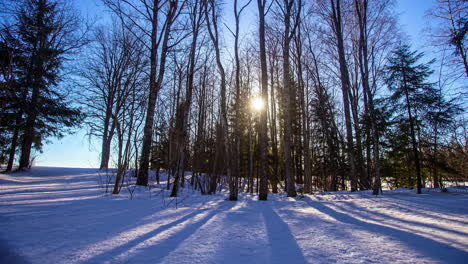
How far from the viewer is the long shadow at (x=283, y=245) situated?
1778 millimetres

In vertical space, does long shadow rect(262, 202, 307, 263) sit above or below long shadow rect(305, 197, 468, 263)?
below

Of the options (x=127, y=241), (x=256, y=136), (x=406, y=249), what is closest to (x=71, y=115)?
(x=256, y=136)

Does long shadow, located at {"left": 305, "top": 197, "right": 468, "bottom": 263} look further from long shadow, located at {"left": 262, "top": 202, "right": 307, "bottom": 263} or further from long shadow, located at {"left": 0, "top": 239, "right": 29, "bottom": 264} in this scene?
long shadow, located at {"left": 0, "top": 239, "right": 29, "bottom": 264}

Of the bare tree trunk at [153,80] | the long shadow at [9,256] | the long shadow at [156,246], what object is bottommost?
the long shadow at [156,246]

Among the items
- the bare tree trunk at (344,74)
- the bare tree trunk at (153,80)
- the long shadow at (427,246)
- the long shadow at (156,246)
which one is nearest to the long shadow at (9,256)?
the long shadow at (156,246)

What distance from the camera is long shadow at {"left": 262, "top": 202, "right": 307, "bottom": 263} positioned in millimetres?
1778

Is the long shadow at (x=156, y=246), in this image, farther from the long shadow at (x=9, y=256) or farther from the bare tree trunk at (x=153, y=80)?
the bare tree trunk at (x=153, y=80)

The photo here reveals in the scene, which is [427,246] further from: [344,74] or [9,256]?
[344,74]

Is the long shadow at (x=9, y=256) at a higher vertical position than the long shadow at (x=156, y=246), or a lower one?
Result: higher

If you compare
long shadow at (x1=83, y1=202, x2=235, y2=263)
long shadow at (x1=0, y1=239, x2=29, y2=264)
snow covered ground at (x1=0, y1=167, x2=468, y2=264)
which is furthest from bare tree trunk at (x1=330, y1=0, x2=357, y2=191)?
long shadow at (x1=0, y1=239, x2=29, y2=264)

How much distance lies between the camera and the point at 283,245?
6.93 feet

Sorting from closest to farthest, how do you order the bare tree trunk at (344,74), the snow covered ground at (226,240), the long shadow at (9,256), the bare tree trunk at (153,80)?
the long shadow at (9,256) → the snow covered ground at (226,240) → the bare tree trunk at (153,80) → the bare tree trunk at (344,74)

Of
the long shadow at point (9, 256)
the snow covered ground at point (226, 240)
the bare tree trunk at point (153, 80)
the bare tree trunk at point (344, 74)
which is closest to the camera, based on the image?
the long shadow at point (9, 256)

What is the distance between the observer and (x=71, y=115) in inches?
584
